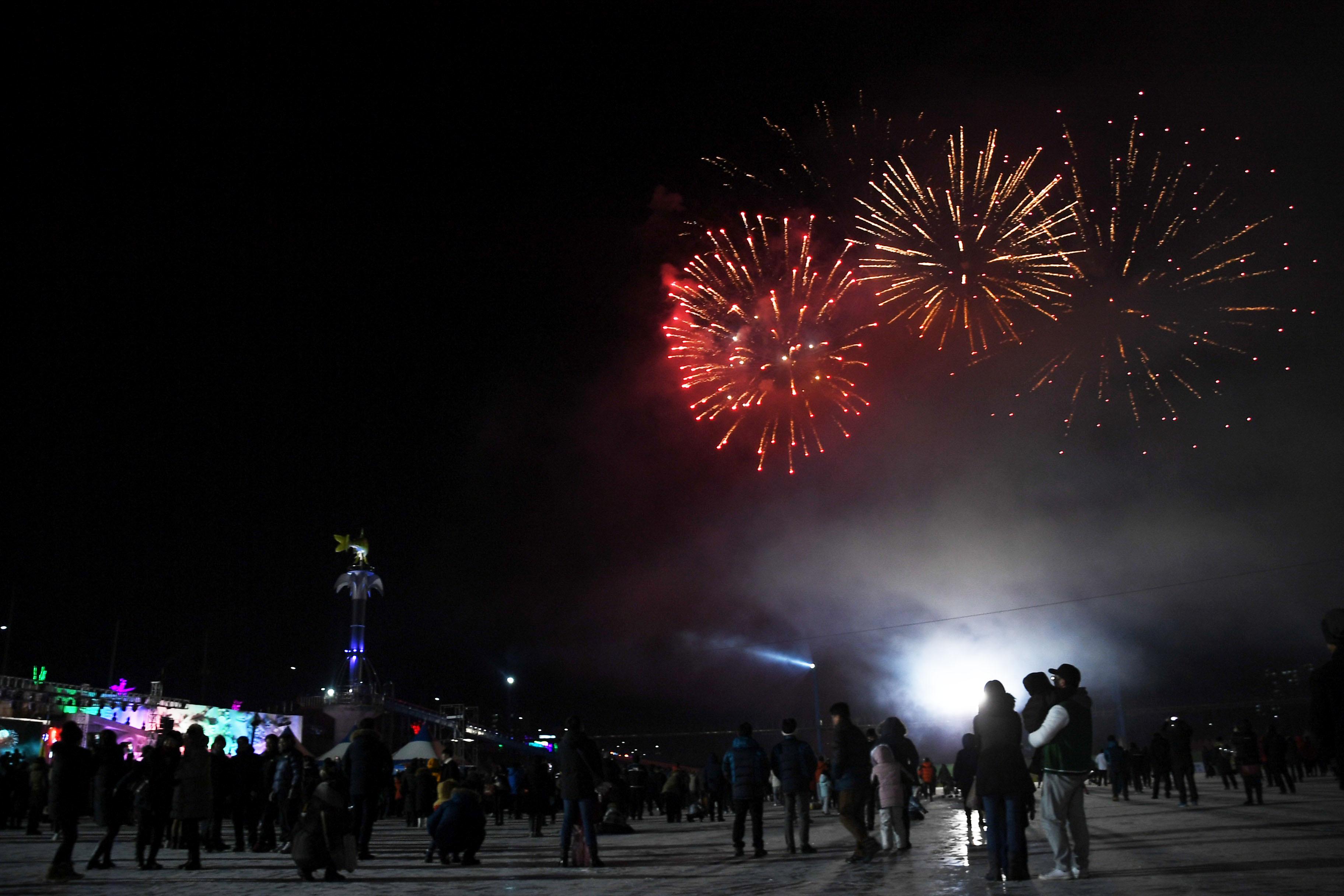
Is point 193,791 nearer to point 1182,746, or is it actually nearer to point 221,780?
point 221,780

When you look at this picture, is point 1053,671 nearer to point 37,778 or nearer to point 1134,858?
point 1134,858

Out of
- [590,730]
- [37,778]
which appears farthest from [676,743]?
[37,778]

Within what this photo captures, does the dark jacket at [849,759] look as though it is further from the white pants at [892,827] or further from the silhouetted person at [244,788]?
the silhouetted person at [244,788]

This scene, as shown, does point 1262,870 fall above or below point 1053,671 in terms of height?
below

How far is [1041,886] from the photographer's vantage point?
6.68m

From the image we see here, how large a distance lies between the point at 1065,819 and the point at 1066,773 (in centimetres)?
33

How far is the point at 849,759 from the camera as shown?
31.4 feet

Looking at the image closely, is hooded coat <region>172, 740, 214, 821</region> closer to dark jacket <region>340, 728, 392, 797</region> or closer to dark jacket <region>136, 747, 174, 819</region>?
dark jacket <region>136, 747, 174, 819</region>

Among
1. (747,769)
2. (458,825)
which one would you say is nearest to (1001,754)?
(747,769)

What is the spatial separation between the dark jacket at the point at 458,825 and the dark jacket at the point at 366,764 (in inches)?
31.6

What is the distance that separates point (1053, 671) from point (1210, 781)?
2573cm

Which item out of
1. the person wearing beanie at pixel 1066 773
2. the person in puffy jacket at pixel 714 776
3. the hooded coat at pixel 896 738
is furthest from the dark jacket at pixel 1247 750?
the person wearing beanie at pixel 1066 773

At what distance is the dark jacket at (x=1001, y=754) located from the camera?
7277 mm

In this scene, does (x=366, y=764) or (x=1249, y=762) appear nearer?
(x=366, y=764)
